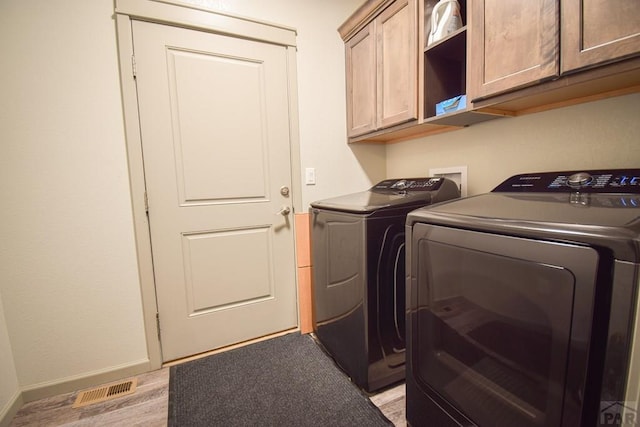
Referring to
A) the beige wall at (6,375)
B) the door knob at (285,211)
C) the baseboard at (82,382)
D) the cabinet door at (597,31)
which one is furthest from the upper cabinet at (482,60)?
the beige wall at (6,375)

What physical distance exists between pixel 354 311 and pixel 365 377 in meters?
0.32

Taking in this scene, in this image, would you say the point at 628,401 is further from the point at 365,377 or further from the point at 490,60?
the point at 490,60

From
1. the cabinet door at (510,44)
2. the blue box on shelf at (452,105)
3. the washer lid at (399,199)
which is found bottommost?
the washer lid at (399,199)

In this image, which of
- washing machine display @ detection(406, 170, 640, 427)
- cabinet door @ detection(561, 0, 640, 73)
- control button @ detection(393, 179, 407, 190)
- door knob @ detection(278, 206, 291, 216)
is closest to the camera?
washing machine display @ detection(406, 170, 640, 427)

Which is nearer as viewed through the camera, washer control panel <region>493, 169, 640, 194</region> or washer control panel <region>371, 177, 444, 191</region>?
washer control panel <region>493, 169, 640, 194</region>

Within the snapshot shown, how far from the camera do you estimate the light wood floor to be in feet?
4.20

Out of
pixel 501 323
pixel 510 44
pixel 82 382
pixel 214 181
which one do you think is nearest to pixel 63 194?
pixel 214 181

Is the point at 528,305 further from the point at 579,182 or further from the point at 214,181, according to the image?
the point at 214,181

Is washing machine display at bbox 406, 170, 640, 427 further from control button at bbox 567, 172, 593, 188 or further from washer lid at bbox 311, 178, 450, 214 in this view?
washer lid at bbox 311, 178, 450, 214

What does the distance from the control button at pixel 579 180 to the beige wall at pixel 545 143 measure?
0.17m

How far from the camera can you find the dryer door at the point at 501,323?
0.63 metres

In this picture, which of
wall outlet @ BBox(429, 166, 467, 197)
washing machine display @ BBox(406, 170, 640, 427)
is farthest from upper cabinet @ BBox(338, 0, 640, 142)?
washing machine display @ BBox(406, 170, 640, 427)

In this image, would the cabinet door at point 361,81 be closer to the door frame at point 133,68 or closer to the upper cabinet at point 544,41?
the door frame at point 133,68

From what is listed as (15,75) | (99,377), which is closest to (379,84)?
(15,75)
